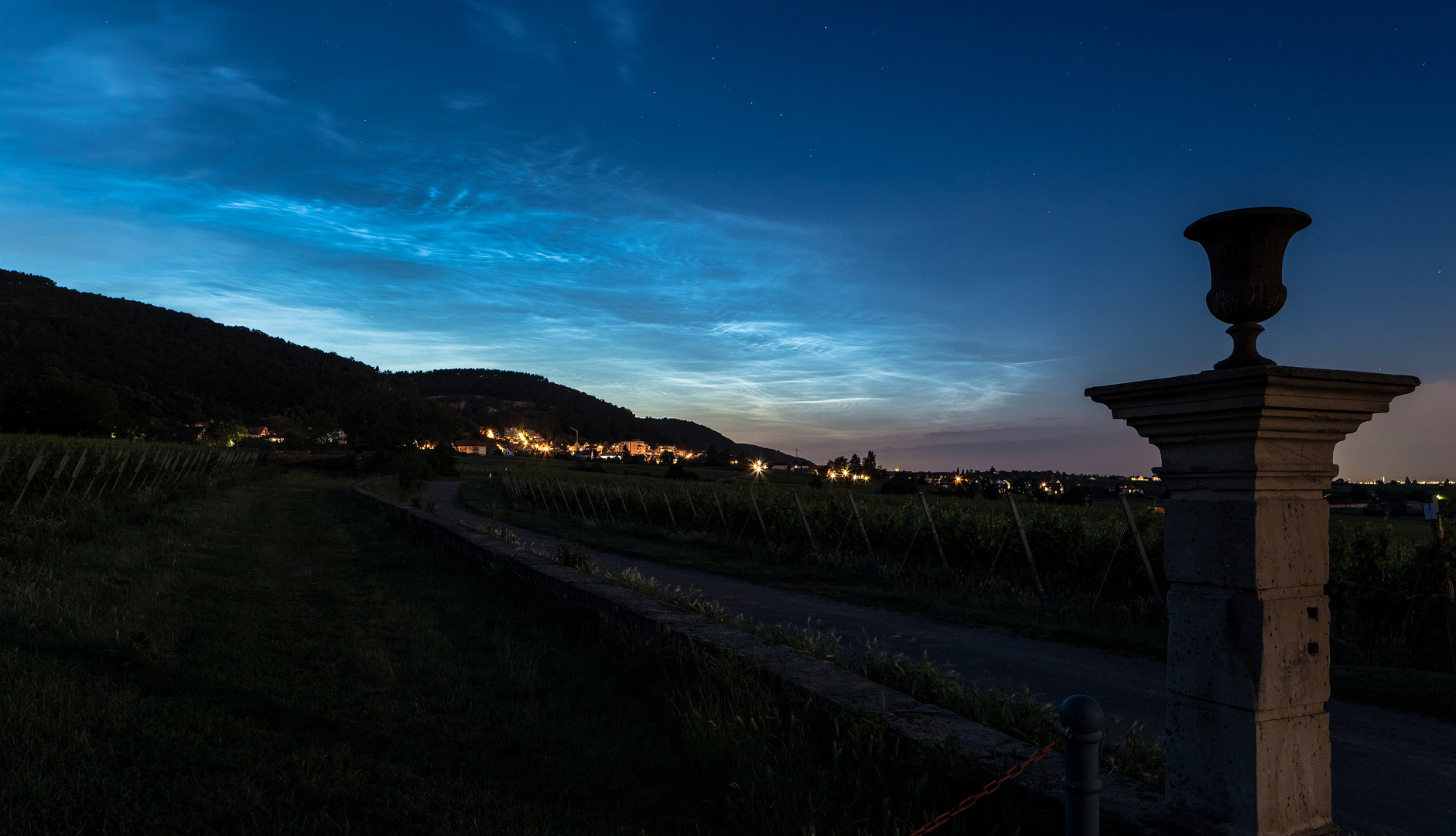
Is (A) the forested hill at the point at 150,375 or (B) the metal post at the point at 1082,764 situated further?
(A) the forested hill at the point at 150,375

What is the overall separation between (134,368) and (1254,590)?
378 feet

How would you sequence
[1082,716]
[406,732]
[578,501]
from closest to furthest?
[1082,716] → [406,732] → [578,501]

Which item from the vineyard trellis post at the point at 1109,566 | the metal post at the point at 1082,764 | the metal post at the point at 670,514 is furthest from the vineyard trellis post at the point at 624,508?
the metal post at the point at 1082,764

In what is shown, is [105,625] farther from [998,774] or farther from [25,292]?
[25,292]

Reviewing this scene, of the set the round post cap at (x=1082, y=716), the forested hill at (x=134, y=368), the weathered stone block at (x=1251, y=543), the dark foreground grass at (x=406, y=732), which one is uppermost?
the forested hill at (x=134, y=368)

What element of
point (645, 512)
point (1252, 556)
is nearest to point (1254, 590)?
point (1252, 556)

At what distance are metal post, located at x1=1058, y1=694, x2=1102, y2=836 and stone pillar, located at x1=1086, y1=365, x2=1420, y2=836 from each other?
1.98 ft

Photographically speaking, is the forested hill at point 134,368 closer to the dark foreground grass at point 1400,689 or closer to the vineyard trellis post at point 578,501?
the vineyard trellis post at point 578,501

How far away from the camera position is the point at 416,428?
68000mm

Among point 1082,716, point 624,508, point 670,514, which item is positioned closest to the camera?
point 1082,716

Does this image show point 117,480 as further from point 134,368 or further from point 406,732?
point 134,368

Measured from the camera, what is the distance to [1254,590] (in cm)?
248

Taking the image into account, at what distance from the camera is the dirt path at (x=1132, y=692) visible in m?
4.17

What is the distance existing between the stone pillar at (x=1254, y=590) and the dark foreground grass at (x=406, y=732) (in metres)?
0.73
